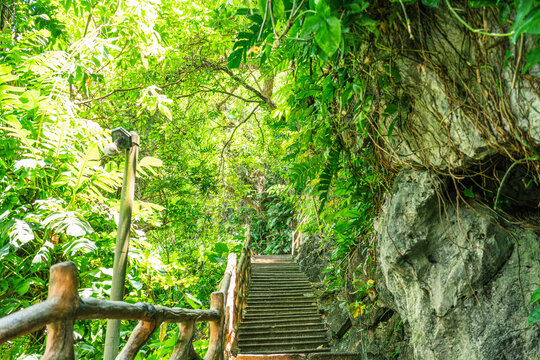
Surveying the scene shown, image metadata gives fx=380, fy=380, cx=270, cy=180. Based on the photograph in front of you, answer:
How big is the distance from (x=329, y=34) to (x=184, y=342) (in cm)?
183

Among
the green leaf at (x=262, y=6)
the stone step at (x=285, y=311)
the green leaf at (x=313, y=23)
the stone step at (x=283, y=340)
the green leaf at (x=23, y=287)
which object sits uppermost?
the green leaf at (x=262, y=6)

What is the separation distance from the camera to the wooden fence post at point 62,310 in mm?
1122

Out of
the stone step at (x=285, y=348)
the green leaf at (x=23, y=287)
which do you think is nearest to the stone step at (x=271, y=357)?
the stone step at (x=285, y=348)

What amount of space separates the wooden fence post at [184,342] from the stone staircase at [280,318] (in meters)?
3.43

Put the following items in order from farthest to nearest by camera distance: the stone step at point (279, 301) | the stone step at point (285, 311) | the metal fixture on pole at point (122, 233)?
the stone step at point (279, 301) → the stone step at point (285, 311) → the metal fixture on pole at point (122, 233)

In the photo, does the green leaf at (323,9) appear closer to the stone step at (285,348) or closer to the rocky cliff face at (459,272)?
the rocky cliff face at (459,272)

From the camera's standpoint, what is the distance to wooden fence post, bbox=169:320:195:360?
2.15 m

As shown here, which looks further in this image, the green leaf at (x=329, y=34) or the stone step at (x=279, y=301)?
the stone step at (x=279, y=301)

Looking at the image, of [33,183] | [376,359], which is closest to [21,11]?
[33,183]

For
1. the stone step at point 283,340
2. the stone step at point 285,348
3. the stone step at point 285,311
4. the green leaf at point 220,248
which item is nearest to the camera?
the stone step at point 285,348

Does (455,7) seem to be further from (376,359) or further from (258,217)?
(258,217)

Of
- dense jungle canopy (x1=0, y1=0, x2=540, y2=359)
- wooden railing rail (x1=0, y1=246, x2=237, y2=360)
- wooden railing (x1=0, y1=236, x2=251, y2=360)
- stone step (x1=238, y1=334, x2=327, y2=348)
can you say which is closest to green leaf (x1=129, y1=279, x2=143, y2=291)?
dense jungle canopy (x1=0, y1=0, x2=540, y2=359)

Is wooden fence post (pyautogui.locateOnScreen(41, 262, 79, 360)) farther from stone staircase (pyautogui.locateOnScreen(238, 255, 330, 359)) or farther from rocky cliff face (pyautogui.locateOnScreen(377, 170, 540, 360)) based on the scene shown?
stone staircase (pyautogui.locateOnScreen(238, 255, 330, 359))

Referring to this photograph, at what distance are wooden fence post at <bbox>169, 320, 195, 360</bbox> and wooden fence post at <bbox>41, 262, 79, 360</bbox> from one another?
109cm
